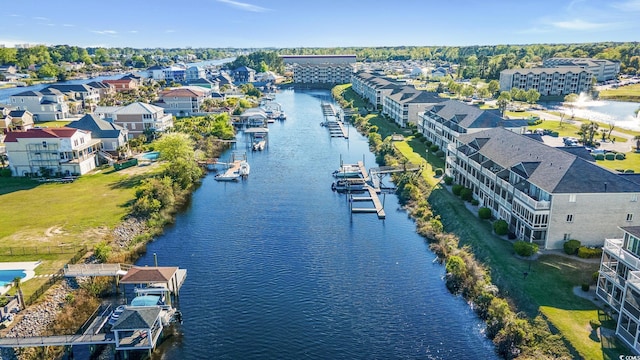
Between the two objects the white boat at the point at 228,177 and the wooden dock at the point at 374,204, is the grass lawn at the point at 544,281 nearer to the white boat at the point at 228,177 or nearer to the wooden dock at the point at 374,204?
the wooden dock at the point at 374,204

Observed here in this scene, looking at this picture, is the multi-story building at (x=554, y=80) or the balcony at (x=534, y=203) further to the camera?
the multi-story building at (x=554, y=80)

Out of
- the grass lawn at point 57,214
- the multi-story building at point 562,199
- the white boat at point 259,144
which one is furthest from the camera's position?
the white boat at point 259,144

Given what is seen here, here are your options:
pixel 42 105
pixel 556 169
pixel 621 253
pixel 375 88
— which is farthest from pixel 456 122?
pixel 42 105

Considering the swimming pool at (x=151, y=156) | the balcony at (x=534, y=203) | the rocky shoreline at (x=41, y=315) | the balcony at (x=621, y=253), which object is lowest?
the rocky shoreline at (x=41, y=315)

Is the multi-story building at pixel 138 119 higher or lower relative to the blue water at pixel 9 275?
higher

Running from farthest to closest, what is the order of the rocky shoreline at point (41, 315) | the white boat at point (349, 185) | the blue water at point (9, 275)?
the white boat at point (349, 185)
the blue water at point (9, 275)
the rocky shoreline at point (41, 315)

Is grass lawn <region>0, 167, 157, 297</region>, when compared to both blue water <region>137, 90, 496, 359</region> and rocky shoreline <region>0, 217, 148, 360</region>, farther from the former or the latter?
blue water <region>137, 90, 496, 359</region>

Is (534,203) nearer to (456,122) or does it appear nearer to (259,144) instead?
(456,122)

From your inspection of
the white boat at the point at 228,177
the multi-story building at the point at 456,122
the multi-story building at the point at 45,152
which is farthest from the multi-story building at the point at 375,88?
the multi-story building at the point at 45,152
